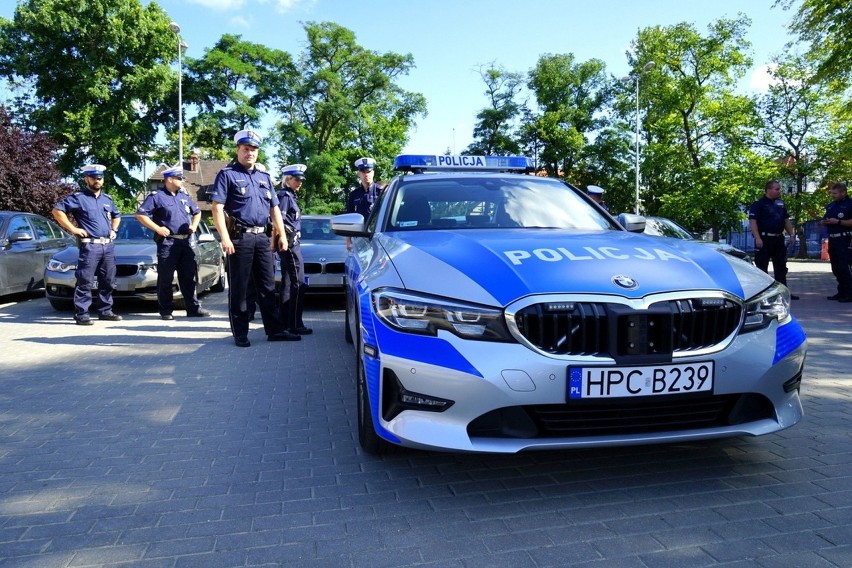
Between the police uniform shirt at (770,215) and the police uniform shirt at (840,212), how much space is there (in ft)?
2.50

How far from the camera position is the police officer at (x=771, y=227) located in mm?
10414

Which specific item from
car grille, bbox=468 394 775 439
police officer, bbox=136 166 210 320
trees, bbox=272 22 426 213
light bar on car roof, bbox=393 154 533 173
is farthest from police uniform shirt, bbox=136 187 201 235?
trees, bbox=272 22 426 213

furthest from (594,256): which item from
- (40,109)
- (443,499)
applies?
(40,109)

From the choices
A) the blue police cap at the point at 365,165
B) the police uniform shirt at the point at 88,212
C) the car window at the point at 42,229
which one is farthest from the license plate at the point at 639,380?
the car window at the point at 42,229

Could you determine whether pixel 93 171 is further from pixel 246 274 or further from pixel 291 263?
pixel 246 274

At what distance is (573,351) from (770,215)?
30.9ft

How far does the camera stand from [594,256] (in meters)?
3.00

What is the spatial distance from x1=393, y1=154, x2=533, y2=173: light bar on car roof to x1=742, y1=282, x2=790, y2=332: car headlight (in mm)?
3057

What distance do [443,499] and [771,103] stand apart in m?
40.8

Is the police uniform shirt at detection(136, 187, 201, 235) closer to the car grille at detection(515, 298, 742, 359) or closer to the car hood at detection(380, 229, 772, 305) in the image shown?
the car hood at detection(380, 229, 772, 305)

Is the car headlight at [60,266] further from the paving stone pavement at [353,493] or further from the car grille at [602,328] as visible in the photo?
the car grille at [602,328]

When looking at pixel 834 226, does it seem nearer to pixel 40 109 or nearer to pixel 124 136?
pixel 124 136

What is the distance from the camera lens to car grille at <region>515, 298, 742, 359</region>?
8.59 ft

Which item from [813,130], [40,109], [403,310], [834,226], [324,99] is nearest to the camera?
[403,310]
